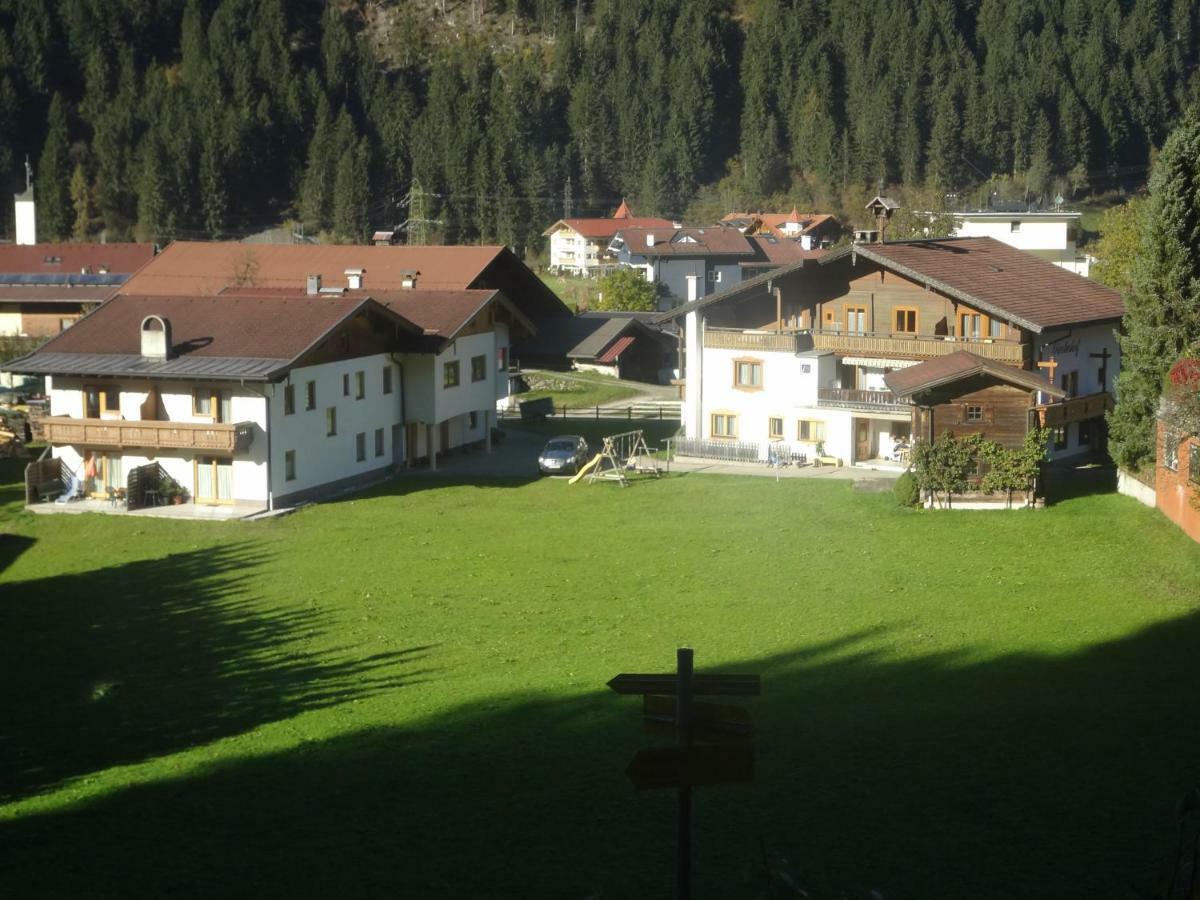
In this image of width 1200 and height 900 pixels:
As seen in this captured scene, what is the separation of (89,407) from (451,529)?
11.8 m

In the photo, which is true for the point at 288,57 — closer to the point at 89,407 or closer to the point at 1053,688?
the point at 89,407

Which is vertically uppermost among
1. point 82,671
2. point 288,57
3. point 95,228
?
point 288,57

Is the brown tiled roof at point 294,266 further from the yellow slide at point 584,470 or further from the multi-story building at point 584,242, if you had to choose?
the multi-story building at point 584,242

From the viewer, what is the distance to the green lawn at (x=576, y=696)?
17.0 meters

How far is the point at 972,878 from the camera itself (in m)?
16.1

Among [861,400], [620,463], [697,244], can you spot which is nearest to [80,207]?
[697,244]

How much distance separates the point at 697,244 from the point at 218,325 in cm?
6133

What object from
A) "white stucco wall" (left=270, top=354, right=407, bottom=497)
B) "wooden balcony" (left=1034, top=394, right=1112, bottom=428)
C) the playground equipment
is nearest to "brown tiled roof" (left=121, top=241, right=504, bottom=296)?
the playground equipment

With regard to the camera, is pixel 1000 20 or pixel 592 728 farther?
pixel 1000 20

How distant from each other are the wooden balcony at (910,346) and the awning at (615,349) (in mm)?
22669

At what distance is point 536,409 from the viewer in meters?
60.3

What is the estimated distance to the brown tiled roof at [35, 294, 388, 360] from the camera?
43.2 m

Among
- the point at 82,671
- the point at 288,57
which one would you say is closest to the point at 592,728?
the point at 82,671

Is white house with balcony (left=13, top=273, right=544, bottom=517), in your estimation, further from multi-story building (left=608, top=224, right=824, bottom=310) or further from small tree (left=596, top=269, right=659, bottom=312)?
multi-story building (left=608, top=224, right=824, bottom=310)
